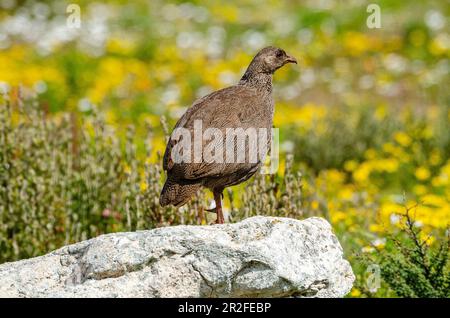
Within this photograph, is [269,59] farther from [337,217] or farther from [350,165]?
[350,165]

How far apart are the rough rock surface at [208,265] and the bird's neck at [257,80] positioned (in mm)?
1396

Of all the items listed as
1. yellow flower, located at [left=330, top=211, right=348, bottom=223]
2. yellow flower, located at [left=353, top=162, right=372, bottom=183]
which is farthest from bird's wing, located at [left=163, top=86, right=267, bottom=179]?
yellow flower, located at [left=353, top=162, right=372, bottom=183]

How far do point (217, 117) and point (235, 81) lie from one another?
6.74 meters

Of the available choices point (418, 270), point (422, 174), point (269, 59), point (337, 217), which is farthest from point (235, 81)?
point (418, 270)

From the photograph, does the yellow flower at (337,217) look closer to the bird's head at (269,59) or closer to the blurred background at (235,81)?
the blurred background at (235,81)

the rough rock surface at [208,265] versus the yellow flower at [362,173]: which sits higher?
the yellow flower at [362,173]

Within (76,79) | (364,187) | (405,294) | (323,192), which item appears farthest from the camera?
(76,79)

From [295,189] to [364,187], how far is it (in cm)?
270

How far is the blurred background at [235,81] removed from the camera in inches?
233

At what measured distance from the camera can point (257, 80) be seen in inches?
206

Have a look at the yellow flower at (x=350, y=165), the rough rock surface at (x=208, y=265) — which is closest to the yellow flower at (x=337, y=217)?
the yellow flower at (x=350, y=165)

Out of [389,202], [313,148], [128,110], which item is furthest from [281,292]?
[128,110]
